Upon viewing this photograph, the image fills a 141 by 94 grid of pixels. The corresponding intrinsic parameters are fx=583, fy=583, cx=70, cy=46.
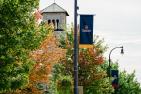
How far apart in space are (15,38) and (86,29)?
500 cm

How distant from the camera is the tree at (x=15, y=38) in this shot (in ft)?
97.2

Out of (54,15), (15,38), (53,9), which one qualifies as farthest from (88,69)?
(53,9)

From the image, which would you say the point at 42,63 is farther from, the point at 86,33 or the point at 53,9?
the point at 53,9

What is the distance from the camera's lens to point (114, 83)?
210 feet

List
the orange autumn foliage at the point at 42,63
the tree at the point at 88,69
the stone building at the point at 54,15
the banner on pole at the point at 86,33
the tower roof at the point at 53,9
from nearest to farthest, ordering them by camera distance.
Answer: the banner on pole at the point at 86,33, the orange autumn foliage at the point at 42,63, the tree at the point at 88,69, the stone building at the point at 54,15, the tower roof at the point at 53,9

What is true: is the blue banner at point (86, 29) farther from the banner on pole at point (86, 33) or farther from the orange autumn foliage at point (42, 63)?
the orange autumn foliage at point (42, 63)

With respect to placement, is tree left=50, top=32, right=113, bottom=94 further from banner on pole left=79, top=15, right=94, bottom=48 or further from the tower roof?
the tower roof

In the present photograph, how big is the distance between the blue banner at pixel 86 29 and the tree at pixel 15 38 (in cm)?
439

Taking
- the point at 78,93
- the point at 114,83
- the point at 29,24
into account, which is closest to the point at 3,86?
the point at 29,24

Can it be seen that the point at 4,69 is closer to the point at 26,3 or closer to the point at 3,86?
the point at 3,86

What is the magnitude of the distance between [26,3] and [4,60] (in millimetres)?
3233

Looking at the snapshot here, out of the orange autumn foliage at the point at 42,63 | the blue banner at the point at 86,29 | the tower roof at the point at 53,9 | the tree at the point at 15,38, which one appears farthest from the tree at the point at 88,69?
the tower roof at the point at 53,9

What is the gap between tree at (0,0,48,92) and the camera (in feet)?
97.2

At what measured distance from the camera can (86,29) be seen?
1032 inches
